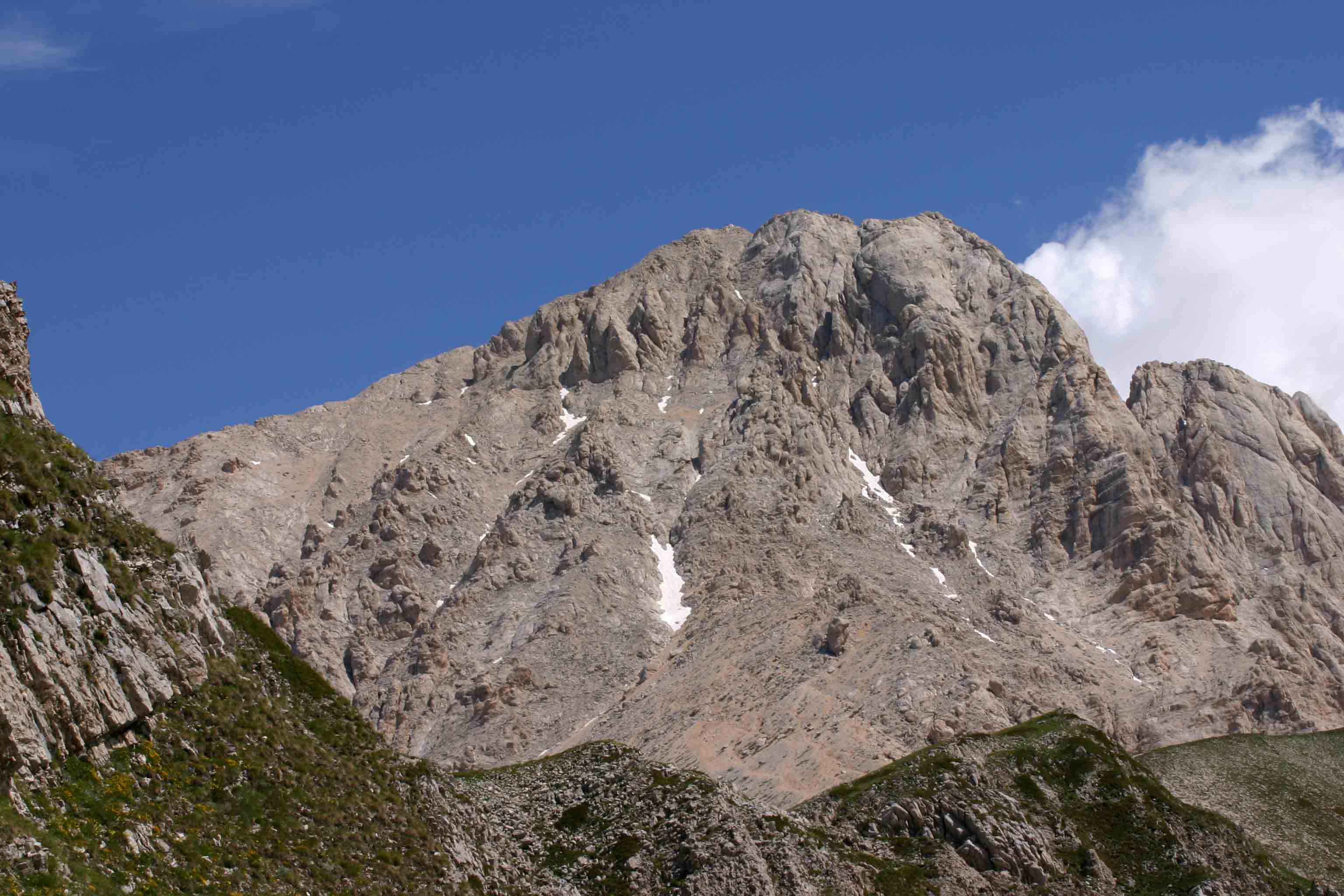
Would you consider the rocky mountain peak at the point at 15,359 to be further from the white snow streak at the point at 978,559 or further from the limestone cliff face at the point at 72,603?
the white snow streak at the point at 978,559

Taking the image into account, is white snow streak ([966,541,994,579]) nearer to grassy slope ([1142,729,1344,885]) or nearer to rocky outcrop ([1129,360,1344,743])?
rocky outcrop ([1129,360,1344,743])

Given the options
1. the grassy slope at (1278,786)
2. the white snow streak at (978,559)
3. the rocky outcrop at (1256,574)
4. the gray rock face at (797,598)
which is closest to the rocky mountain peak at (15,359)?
the grassy slope at (1278,786)

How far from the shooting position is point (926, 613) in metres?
161

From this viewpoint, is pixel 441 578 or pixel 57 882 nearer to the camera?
pixel 57 882

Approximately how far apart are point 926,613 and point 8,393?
121 metres

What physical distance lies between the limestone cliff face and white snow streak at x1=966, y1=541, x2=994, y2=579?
136829 mm

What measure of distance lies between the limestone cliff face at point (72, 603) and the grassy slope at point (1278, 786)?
7236cm

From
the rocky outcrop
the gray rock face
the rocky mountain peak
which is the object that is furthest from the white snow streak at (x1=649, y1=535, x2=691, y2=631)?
the rocky mountain peak

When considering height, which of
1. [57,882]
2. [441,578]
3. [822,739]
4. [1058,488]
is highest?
[1058,488]

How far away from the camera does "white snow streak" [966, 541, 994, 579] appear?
18150 cm

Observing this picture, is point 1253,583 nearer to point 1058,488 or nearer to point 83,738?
point 1058,488

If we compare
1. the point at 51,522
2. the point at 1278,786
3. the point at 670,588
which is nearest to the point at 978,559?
the point at 670,588

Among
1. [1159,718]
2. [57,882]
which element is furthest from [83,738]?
[1159,718]

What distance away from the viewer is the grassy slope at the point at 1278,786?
337 feet
